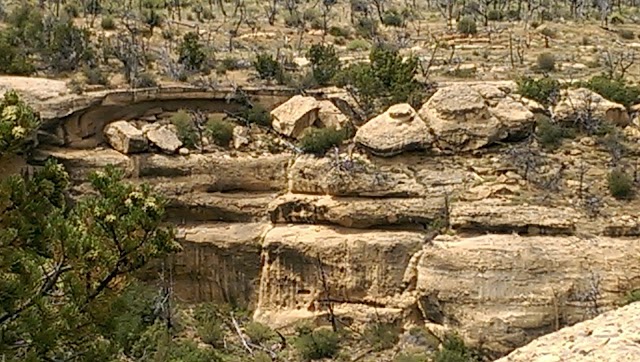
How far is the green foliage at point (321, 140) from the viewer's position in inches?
990

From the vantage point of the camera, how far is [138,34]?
115ft

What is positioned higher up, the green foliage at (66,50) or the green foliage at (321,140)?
the green foliage at (66,50)

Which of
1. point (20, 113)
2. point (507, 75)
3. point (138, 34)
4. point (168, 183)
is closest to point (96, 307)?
point (20, 113)

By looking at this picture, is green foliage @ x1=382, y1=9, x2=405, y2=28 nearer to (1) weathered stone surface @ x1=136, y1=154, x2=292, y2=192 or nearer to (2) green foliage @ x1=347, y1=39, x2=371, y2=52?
(2) green foliage @ x1=347, y1=39, x2=371, y2=52

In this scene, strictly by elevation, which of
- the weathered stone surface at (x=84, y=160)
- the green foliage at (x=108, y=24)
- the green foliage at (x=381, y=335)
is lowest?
the green foliage at (x=381, y=335)

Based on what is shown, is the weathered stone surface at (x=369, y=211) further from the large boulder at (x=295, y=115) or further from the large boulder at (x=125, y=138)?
the large boulder at (x=125, y=138)

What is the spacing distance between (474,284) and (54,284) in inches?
538

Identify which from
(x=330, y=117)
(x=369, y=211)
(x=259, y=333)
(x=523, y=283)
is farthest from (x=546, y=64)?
(x=259, y=333)

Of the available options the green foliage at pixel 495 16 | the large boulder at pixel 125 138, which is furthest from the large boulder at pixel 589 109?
the green foliage at pixel 495 16

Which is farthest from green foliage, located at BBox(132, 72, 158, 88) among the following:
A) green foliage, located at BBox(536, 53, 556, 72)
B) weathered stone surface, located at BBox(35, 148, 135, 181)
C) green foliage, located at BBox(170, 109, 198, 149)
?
green foliage, located at BBox(536, 53, 556, 72)

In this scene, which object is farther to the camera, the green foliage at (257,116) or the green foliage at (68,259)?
the green foliage at (257,116)

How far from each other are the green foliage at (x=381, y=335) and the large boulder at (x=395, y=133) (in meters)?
4.86

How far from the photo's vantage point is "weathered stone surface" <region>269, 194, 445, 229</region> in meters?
23.5

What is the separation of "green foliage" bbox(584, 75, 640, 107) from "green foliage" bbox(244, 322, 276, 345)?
1243cm
